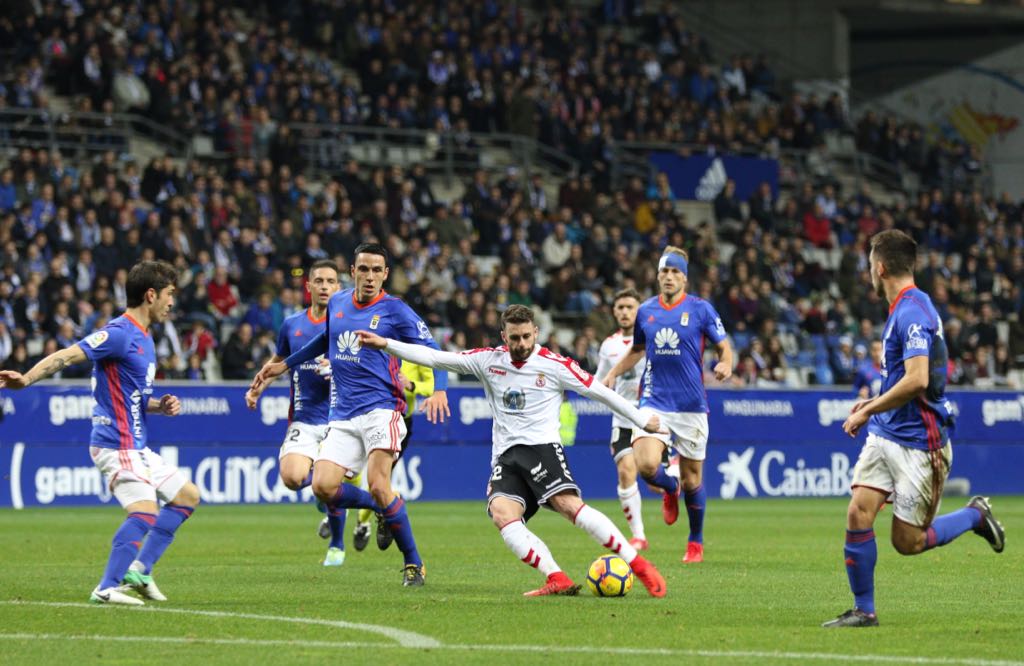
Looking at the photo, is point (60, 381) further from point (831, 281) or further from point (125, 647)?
point (831, 281)

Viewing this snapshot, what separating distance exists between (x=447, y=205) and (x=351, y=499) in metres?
21.8

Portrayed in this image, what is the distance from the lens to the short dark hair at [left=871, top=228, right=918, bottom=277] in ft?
31.9

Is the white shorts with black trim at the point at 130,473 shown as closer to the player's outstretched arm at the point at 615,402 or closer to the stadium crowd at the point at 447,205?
the player's outstretched arm at the point at 615,402

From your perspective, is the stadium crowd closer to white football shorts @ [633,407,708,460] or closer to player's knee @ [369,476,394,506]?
white football shorts @ [633,407,708,460]

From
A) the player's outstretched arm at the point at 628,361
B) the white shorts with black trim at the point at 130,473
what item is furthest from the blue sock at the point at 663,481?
the white shorts with black trim at the point at 130,473

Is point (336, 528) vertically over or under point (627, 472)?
under

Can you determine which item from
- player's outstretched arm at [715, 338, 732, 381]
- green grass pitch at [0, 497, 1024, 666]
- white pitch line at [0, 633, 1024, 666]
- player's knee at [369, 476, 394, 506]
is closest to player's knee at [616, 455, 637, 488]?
green grass pitch at [0, 497, 1024, 666]

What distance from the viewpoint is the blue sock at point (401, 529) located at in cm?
1261

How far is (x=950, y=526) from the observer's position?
10023mm

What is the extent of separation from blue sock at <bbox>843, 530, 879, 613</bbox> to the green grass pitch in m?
0.25

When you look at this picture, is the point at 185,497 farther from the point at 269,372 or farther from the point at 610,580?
the point at 610,580

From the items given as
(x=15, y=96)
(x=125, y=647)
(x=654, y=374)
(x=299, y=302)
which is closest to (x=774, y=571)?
(x=654, y=374)

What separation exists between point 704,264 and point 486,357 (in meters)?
24.6

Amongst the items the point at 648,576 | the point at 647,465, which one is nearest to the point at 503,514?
the point at 648,576
